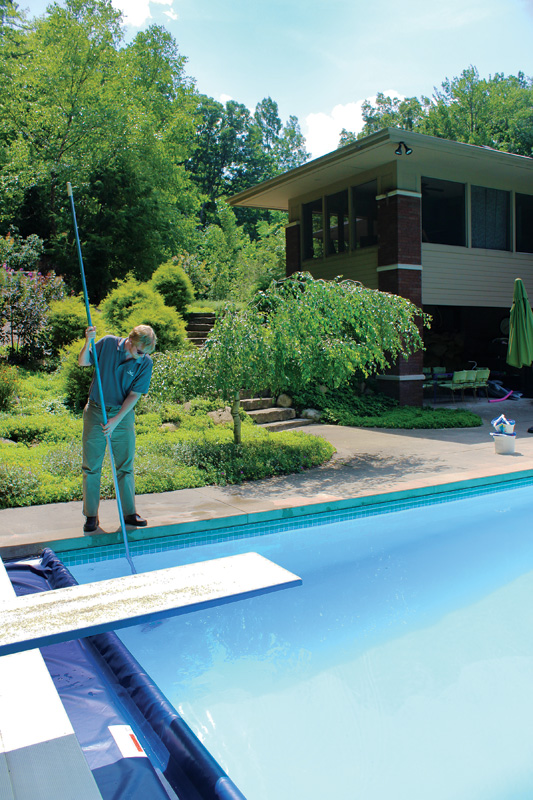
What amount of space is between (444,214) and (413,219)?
5.64ft

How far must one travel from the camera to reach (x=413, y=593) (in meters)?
4.65

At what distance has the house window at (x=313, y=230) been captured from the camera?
45.9 ft

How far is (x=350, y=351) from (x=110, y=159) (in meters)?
15.4

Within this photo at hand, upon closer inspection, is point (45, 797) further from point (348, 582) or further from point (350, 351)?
point (350, 351)

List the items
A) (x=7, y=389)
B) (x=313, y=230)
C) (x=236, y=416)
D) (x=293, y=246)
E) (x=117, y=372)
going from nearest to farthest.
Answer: (x=117, y=372), (x=236, y=416), (x=7, y=389), (x=313, y=230), (x=293, y=246)

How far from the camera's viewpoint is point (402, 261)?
38.0 ft

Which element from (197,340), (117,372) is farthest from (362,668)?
(197,340)

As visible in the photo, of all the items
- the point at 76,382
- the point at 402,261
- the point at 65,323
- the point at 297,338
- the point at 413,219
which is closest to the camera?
the point at 297,338

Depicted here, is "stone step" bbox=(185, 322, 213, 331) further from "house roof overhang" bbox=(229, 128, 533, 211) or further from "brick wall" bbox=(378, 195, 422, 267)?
"brick wall" bbox=(378, 195, 422, 267)

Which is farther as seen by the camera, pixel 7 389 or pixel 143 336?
pixel 7 389

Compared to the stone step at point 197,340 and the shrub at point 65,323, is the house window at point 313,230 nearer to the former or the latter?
the stone step at point 197,340

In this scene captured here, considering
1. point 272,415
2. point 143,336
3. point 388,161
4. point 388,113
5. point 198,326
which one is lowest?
point 272,415

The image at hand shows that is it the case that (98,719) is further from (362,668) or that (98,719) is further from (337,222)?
(337,222)

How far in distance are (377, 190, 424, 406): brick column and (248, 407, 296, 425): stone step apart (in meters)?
2.51
